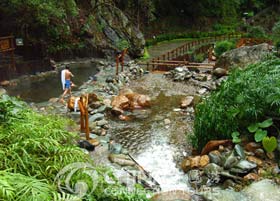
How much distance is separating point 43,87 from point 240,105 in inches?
386

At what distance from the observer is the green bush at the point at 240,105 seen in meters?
8.33

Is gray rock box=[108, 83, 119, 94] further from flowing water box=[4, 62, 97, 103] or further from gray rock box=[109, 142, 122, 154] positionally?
gray rock box=[109, 142, 122, 154]

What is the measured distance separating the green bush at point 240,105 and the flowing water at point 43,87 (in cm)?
711

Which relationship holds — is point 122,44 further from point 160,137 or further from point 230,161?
point 230,161

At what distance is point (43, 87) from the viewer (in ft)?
51.9

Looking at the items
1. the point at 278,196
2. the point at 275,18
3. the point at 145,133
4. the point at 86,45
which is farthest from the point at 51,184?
the point at 275,18

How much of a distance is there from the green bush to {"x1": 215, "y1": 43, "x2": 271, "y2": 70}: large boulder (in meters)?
6.50

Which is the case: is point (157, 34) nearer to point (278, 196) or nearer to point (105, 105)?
point (105, 105)

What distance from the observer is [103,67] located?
67.5ft

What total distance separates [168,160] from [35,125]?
3974mm

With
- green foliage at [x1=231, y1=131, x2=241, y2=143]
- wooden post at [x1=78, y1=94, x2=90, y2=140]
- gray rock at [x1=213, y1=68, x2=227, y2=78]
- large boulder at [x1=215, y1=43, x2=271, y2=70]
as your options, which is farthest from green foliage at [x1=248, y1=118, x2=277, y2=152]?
gray rock at [x1=213, y1=68, x2=227, y2=78]

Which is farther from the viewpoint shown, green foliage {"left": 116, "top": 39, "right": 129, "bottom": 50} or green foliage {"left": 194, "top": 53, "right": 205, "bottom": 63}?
green foliage {"left": 194, "top": 53, "right": 205, "bottom": 63}

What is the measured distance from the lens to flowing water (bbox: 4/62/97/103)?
14.4 m

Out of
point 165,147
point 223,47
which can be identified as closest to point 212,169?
point 165,147
